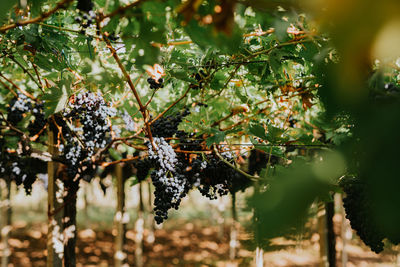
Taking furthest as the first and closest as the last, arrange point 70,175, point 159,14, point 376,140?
point 70,175
point 159,14
point 376,140

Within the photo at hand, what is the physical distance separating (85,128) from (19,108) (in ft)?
2.93

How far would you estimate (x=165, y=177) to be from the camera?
1604mm

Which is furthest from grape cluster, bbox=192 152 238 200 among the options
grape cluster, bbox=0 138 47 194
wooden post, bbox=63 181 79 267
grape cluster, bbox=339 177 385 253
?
grape cluster, bbox=0 138 47 194

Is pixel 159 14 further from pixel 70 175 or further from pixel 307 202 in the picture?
pixel 70 175

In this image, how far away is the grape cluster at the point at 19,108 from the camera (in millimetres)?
2375

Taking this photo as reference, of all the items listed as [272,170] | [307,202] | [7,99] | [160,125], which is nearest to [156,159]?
[160,125]

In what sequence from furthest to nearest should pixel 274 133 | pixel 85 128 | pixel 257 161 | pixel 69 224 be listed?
pixel 257 161 < pixel 69 224 < pixel 85 128 < pixel 274 133

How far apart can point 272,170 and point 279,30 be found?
1203 millimetres

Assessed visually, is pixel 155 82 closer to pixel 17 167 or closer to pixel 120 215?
pixel 17 167

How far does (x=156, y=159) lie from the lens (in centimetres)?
160

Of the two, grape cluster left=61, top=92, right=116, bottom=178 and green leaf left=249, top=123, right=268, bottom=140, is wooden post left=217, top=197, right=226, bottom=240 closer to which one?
grape cluster left=61, top=92, right=116, bottom=178

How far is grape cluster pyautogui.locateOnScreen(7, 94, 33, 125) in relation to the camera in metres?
2.38

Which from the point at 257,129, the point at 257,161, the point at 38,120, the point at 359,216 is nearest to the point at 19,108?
the point at 38,120

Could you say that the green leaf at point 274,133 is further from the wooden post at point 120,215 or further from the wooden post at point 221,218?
the wooden post at point 221,218
